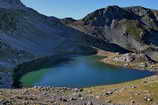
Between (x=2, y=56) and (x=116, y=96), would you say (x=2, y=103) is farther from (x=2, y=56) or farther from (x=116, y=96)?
(x=2, y=56)

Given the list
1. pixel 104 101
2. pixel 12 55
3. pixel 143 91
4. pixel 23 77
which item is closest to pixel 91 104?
pixel 104 101

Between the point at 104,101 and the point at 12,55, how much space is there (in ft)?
425

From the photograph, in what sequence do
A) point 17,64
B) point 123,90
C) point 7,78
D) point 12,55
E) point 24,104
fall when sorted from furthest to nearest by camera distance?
point 12,55, point 17,64, point 7,78, point 123,90, point 24,104

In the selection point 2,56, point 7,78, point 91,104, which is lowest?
point 91,104

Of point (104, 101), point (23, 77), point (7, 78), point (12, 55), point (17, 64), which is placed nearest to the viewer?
point (104, 101)

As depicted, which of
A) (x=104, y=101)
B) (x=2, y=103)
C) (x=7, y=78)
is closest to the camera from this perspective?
(x=2, y=103)

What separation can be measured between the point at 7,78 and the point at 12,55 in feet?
207

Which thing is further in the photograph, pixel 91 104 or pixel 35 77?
pixel 35 77

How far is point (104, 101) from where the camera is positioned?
2323 inches

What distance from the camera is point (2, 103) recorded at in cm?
3522

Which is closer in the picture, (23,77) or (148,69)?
(23,77)

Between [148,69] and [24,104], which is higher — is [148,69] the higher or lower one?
the higher one

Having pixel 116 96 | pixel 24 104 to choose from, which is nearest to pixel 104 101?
pixel 116 96

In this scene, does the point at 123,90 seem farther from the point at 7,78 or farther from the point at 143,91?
the point at 7,78
